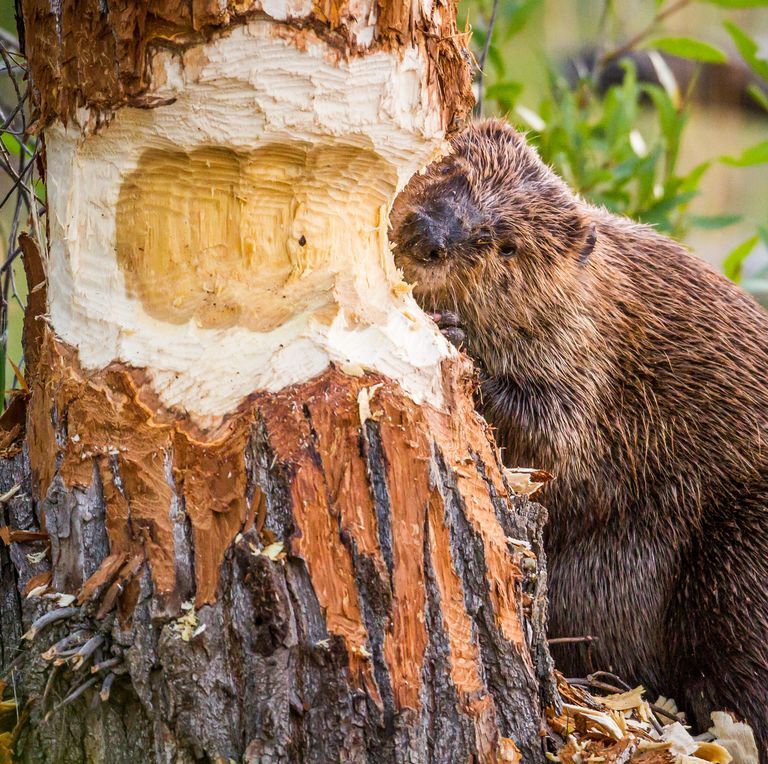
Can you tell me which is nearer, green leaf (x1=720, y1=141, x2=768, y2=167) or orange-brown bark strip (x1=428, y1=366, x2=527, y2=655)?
orange-brown bark strip (x1=428, y1=366, x2=527, y2=655)

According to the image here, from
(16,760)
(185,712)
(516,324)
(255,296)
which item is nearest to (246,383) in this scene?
(255,296)

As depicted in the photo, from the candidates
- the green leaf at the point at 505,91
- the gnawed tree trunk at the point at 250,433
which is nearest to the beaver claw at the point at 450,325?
the gnawed tree trunk at the point at 250,433

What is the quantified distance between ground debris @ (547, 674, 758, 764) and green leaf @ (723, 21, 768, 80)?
3.24 meters

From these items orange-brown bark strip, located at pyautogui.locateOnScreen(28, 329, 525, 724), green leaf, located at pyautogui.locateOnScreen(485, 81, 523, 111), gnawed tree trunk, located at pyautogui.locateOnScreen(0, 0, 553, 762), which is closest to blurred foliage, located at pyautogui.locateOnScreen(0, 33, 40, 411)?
gnawed tree trunk, located at pyautogui.locateOnScreen(0, 0, 553, 762)

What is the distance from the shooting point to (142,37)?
1899mm

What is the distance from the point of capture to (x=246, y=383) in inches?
79.1

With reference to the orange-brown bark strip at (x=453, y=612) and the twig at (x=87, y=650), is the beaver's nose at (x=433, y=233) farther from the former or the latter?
the twig at (x=87, y=650)

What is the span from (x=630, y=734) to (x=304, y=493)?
102 cm

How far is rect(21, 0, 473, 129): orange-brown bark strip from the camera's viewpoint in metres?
1.88

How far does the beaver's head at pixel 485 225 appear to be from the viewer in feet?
9.50

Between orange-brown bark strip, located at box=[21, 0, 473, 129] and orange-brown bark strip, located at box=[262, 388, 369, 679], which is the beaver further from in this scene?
orange-brown bark strip, located at box=[262, 388, 369, 679]

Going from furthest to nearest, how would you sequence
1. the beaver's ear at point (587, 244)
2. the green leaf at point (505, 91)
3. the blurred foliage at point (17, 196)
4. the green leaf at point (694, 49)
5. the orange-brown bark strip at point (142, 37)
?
the green leaf at point (505, 91)
the green leaf at point (694, 49)
the beaver's ear at point (587, 244)
the blurred foliage at point (17, 196)
the orange-brown bark strip at point (142, 37)

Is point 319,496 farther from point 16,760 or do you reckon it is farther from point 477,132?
point 477,132

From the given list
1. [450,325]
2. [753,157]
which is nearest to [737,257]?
[753,157]
